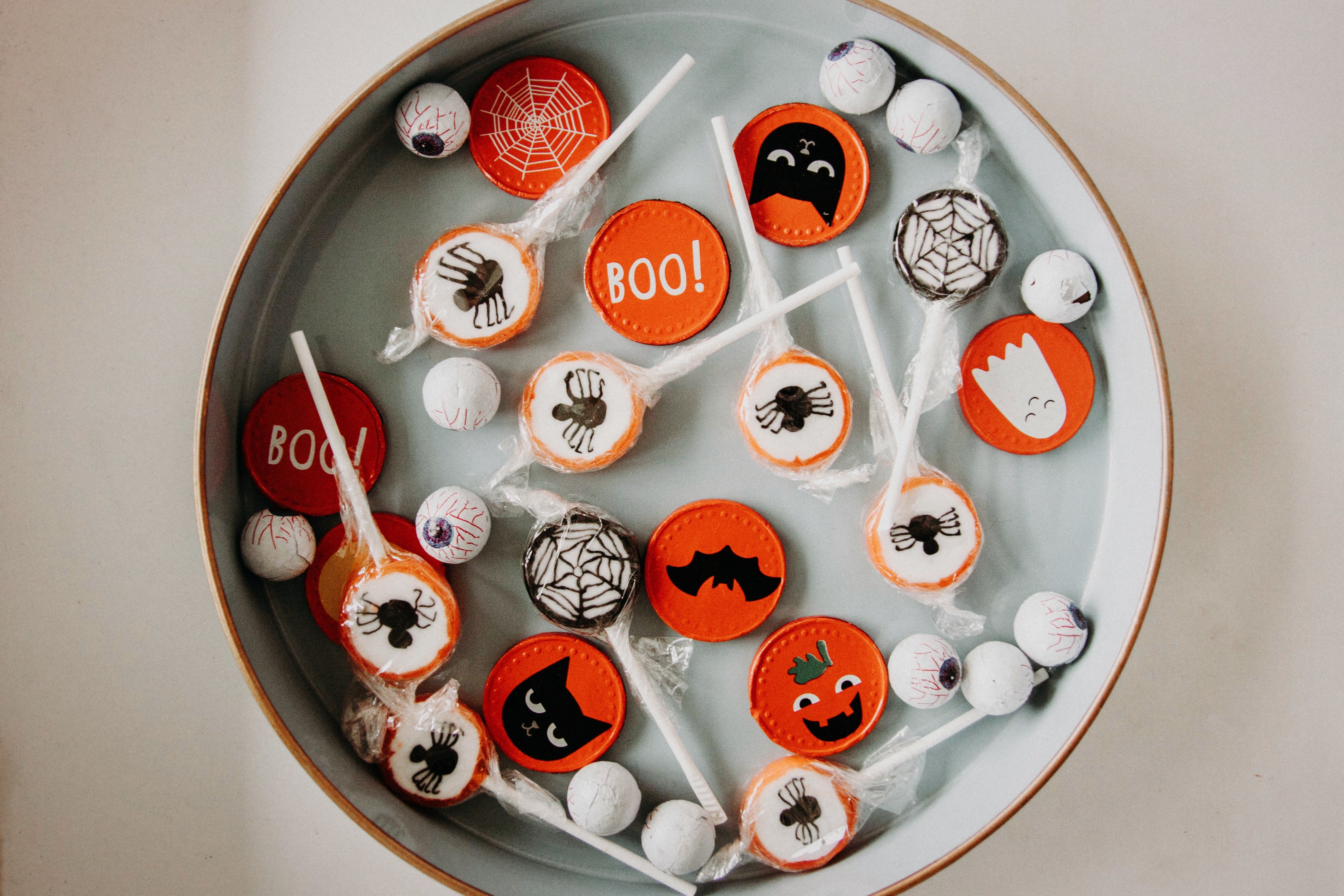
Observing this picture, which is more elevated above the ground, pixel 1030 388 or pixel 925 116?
pixel 925 116

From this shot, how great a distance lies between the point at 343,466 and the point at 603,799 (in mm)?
589

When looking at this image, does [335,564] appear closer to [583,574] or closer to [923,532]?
[583,574]

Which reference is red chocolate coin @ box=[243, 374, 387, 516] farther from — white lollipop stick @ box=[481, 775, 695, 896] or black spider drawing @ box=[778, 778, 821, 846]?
black spider drawing @ box=[778, 778, 821, 846]

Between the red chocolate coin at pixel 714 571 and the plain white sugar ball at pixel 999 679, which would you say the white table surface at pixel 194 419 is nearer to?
the plain white sugar ball at pixel 999 679

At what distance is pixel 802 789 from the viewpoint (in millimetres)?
1130

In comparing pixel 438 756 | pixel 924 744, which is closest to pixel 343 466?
pixel 438 756

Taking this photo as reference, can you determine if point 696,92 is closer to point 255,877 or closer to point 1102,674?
point 1102,674

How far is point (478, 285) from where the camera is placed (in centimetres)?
109

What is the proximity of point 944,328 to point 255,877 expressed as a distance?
138 cm

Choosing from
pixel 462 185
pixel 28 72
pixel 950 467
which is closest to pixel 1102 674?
pixel 950 467

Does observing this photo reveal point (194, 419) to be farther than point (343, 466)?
Yes

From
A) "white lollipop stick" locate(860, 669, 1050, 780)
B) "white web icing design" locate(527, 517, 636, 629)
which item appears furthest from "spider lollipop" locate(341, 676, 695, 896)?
"white lollipop stick" locate(860, 669, 1050, 780)

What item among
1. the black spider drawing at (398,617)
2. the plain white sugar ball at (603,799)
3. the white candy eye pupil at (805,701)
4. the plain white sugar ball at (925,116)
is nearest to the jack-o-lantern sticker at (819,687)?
the white candy eye pupil at (805,701)

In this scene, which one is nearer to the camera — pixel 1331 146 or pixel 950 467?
pixel 950 467
